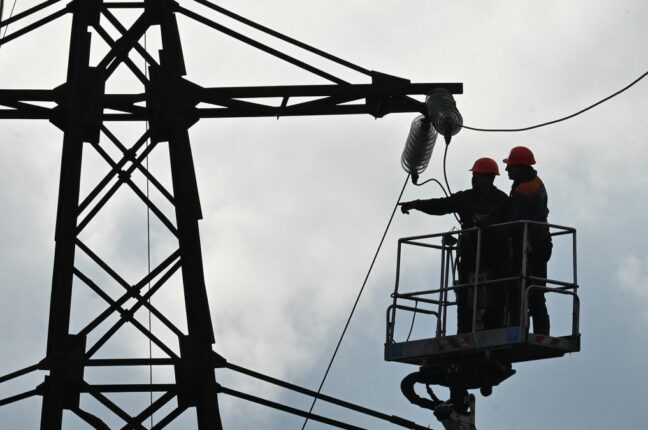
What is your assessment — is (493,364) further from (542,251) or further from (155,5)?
(155,5)

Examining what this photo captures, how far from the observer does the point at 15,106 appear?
2897 centimetres

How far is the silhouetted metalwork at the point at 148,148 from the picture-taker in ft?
92.0

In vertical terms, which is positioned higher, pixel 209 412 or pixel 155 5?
pixel 155 5

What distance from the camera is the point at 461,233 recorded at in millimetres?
27938

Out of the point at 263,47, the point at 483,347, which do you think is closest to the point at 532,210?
the point at 483,347

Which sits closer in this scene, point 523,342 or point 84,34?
point 523,342

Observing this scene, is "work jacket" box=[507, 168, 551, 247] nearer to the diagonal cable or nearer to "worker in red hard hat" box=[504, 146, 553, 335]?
"worker in red hard hat" box=[504, 146, 553, 335]

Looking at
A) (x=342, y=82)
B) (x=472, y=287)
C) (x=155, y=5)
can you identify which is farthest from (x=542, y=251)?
(x=155, y=5)

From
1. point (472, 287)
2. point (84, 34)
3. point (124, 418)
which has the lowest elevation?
point (124, 418)

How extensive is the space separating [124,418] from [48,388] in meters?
0.95

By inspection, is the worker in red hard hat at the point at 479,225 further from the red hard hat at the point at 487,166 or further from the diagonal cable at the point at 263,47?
the diagonal cable at the point at 263,47

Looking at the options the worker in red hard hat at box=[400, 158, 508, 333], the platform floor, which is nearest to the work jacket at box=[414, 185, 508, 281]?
the worker in red hard hat at box=[400, 158, 508, 333]

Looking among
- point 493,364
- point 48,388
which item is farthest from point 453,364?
point 48,388

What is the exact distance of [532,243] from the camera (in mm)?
27516
